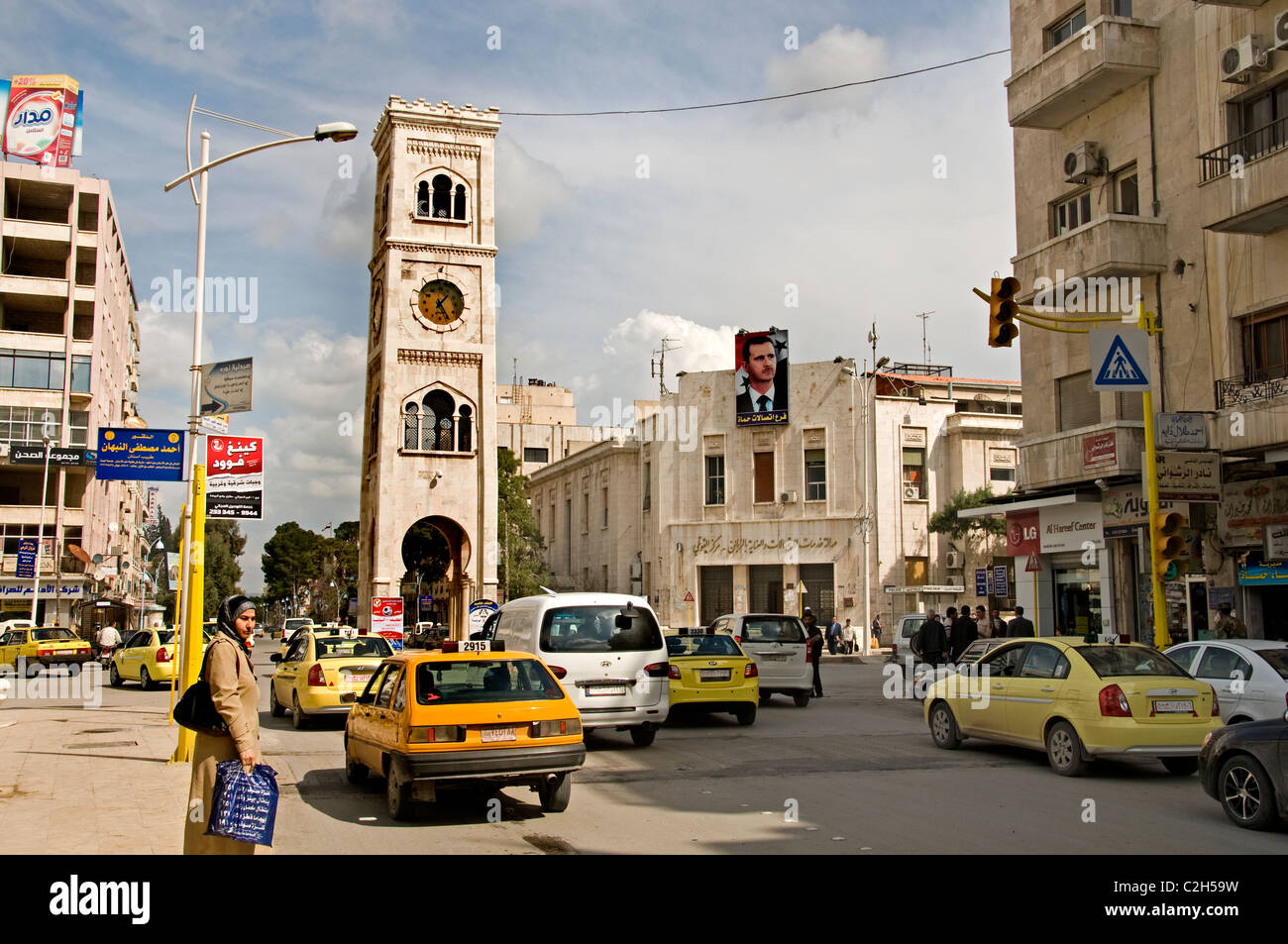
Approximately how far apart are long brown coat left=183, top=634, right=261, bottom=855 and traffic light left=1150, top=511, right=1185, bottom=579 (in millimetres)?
13073

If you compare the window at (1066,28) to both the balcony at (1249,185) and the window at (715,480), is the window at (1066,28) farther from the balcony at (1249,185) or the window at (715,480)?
the window at (715,480)

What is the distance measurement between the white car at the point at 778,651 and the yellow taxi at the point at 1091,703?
6.97m

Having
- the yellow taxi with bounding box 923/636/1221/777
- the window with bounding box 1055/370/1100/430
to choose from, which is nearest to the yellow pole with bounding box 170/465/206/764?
the yellow taxi with bounding box 923/636/1221/777

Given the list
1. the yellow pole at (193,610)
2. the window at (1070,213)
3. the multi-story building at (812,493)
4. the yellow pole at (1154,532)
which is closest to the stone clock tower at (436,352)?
the multi-story building at (812,493)

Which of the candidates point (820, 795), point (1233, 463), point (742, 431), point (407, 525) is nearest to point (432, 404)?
point (407, 525)

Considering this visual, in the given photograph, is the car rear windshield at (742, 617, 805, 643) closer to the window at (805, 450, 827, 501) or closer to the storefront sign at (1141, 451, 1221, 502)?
the storefront sign at (1141, 451, 1221, 502)

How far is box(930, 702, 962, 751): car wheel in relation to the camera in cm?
1422

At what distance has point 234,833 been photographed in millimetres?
6000

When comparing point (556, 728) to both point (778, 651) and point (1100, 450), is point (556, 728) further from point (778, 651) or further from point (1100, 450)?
Result: point (1100, 450)

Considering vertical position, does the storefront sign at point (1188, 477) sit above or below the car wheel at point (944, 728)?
above

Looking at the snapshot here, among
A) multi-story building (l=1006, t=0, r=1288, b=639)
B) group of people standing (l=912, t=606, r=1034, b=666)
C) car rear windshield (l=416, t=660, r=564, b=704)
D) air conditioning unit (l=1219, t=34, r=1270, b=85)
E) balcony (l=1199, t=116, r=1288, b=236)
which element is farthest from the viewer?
group of people standing (l=912, t=606, r=1034, b=666)

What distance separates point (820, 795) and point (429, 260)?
3849 centimetres

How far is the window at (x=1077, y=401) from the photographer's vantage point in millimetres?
24969

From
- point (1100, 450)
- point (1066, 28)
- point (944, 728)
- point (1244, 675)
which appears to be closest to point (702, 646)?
point (944, 728)
